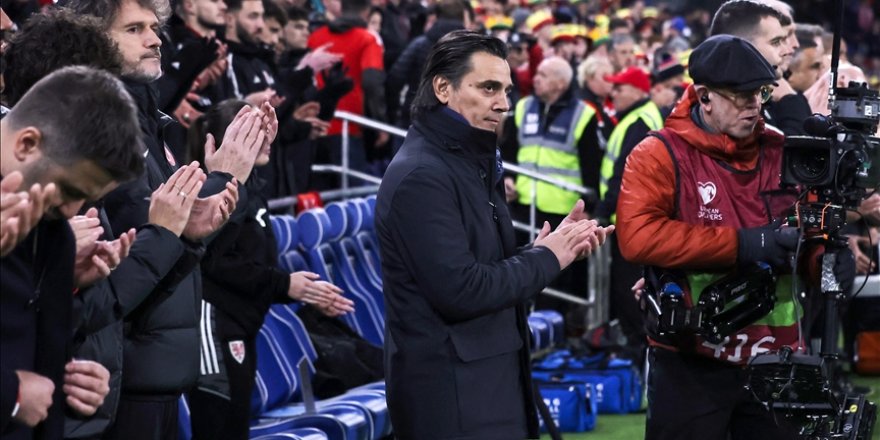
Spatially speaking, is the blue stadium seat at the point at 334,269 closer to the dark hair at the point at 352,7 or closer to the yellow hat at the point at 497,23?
the dark hair at the point at 352,7

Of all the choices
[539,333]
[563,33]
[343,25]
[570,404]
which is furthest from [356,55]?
[563,33]

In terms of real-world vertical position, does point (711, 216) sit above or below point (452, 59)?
below

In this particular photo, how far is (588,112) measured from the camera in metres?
10.2

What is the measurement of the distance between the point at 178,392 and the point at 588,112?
20.6ft

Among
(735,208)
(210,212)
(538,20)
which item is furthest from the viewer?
(538,20)

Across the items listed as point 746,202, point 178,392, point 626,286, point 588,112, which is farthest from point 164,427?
point 588,112

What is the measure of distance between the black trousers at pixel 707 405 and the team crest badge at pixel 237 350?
1.63 m

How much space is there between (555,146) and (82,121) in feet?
24.4

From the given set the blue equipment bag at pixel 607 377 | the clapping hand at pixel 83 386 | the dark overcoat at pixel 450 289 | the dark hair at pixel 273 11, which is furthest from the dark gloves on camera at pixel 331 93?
the clapping hand at pixel 83 386

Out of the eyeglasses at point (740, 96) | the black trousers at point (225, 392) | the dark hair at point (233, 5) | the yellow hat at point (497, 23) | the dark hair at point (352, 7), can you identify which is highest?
the dark hair at point (233, 5)

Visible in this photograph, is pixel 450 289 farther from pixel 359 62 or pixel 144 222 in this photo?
pixel 359 62

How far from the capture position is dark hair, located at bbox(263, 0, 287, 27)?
9.18m

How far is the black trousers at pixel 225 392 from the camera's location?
5.43 meters

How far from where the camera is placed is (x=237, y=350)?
18.2 ft
